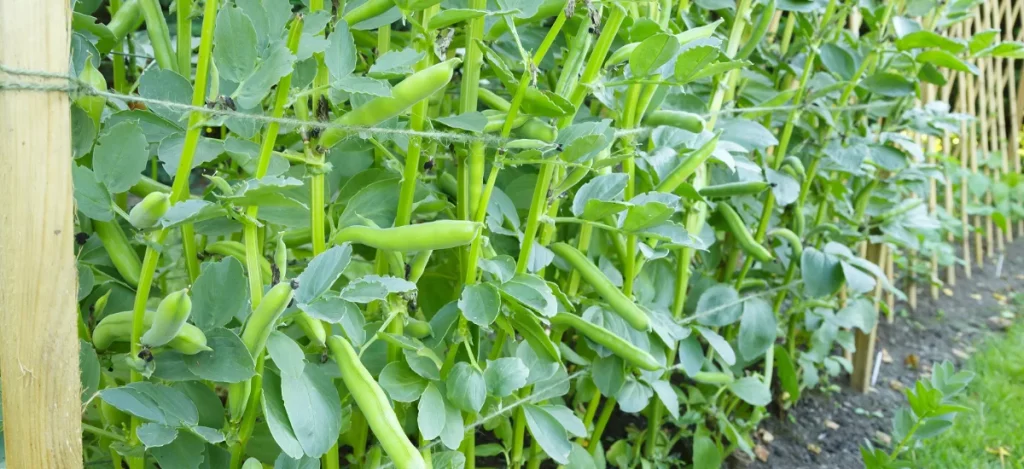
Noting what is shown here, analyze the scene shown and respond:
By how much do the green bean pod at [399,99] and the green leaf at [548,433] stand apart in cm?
48

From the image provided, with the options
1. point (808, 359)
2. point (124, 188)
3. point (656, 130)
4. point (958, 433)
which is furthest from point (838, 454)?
point (124, 188)

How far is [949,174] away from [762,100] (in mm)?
2011

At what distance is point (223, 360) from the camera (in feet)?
2.33

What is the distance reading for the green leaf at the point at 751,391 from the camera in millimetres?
1415

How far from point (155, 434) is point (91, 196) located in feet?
0.77

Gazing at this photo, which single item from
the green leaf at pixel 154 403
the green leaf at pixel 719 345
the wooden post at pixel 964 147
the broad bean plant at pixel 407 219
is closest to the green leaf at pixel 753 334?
the broad bean plant at pixel 407 219

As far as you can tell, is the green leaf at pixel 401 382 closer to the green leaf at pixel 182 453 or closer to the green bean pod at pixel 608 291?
the green leaf at pixel 182 453

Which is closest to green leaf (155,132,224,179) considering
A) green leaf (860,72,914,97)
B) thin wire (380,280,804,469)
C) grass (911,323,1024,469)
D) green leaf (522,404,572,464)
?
thin wire (380,280,804,469)

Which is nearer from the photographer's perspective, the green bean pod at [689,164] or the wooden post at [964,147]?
the green bean pod at [689,164]

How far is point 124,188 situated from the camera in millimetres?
703

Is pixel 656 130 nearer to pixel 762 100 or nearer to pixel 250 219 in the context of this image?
pixel 762 100

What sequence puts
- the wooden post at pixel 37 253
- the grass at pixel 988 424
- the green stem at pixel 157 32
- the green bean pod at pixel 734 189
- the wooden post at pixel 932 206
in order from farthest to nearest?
the wooden post at pixel 932 206
the grass at pixel 988 424
the green bean pod at pixel 734 189
the green stem at pixel 157 32
the wooden post at pixel 37 253

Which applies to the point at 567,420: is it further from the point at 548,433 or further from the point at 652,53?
the point at 652,53

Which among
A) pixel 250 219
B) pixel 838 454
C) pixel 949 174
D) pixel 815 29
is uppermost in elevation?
pixel 815 29
